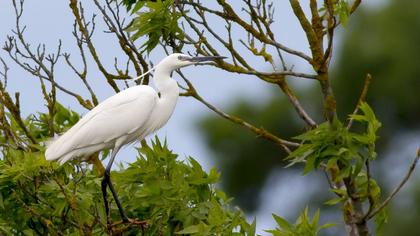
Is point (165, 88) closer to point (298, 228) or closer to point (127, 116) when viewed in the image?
point (127, 116)

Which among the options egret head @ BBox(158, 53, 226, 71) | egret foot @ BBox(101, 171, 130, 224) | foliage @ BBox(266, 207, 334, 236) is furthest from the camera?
egret head @ BBox(158, 53, 226, 71)

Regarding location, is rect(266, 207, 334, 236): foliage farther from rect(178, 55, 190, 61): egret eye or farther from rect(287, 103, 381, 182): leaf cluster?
rect(178, 55, 190, 61): egret eye

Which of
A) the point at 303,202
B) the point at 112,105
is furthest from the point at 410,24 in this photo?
the point at 112,105

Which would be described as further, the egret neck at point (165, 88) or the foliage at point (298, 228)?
the egret neck at point (165, 88)

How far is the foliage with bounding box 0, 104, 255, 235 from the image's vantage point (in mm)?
4637

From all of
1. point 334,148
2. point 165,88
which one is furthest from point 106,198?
point 334,148

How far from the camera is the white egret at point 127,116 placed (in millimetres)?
5336

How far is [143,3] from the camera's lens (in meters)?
5.17

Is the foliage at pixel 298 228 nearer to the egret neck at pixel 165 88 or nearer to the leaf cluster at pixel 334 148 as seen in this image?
the leaf cluster at pixel 334 148

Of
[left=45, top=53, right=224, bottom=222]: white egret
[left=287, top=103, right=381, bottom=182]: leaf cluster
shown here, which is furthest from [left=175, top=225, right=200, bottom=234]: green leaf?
[left=45, top=53, right=224, bottom=222]: white egret

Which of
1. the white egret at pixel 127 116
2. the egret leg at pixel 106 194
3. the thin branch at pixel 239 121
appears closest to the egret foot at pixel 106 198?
the egret leg at pixel 106 194

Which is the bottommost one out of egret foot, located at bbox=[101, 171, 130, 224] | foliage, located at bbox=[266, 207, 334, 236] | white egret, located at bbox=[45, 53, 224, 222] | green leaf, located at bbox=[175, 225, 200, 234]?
foliage, located at bbox=[266, 207, 334, 236]

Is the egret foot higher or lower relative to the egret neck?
lower

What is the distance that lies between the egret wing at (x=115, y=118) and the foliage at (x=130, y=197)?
1.30 ft
